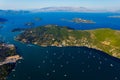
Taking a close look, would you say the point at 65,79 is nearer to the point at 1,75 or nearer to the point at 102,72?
the point at 102,72

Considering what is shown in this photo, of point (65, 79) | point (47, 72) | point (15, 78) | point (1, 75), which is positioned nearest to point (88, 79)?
point (65, 79)

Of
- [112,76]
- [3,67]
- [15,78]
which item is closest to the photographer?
[15,78]

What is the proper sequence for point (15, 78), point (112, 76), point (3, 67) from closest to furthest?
point (15, 78) < point (112, 76) < point (3, 67)

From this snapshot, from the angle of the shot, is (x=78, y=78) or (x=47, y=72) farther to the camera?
(x=47, y=72)

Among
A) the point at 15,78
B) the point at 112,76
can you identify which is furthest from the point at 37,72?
the point at 112,76

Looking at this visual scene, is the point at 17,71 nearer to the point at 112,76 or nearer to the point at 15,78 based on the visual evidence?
the point at 15,78

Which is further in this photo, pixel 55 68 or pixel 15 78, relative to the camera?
pixel 55 68

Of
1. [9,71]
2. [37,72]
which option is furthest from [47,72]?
[9,71]
